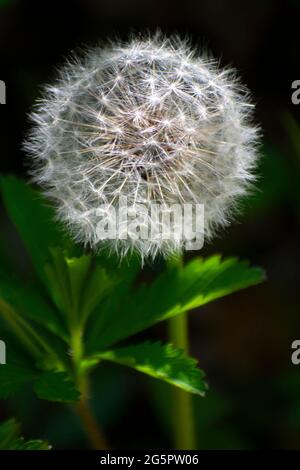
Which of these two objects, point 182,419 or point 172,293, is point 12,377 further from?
point 182,419

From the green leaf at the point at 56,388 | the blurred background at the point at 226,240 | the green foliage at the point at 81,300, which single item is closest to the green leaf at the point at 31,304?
the green foliage at the point at 81,300

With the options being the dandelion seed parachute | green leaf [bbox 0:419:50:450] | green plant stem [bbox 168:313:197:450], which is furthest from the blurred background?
the dandelion seed parachute

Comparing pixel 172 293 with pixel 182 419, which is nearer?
pixel 172 293

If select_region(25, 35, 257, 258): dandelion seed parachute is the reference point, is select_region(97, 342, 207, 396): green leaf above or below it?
below

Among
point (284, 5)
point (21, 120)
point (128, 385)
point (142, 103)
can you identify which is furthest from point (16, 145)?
point (142, 103)

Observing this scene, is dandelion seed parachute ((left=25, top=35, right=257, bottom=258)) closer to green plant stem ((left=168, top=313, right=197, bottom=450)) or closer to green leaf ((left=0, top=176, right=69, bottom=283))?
green leaf ((left=0, top=176, right=69, bottom=283))

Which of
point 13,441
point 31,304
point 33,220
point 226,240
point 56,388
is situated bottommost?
point 13,441

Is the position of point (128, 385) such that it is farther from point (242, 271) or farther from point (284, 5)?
point (284, 5)

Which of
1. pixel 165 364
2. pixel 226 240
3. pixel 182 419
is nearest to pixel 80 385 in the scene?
pixel 165 364
